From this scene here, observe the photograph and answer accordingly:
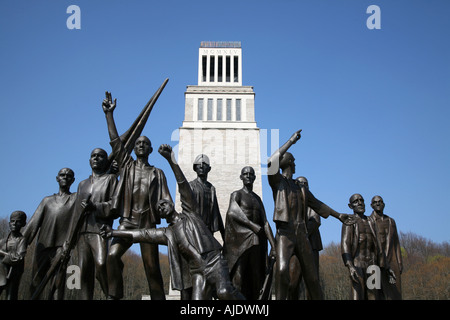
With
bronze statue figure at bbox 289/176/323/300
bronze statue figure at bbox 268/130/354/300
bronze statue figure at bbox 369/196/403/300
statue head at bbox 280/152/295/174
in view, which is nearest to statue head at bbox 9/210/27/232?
bronze statue figure at bbox 268/130/354/300

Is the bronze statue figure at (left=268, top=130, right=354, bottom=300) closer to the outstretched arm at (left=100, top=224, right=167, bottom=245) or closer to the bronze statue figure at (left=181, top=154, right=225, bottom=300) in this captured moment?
the bronze statue figure at (left=181, top=154, right=225, bottom=300)

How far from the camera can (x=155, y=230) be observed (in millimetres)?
7344

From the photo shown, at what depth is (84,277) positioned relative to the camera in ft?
25.2

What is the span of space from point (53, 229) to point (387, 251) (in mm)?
6814

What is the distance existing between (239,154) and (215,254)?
181ft

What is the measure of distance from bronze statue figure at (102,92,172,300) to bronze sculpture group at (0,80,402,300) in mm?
18

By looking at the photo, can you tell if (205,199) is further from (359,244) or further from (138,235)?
(359,244)

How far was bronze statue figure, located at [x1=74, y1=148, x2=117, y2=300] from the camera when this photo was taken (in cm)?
766

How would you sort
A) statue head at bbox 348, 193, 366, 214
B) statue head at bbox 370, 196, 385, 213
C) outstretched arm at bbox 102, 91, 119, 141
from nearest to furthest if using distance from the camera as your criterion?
outstretched arm at bbox 102, 91, 119, 141
statue head at bbox 348, 193, 366, 214
statue head at bbox 370, 196, 385, 213

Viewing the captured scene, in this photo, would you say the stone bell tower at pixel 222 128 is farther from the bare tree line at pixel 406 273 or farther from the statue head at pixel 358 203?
the statue head at pixel 358 203

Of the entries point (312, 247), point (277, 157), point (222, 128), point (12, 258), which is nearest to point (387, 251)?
point (312, 247)
